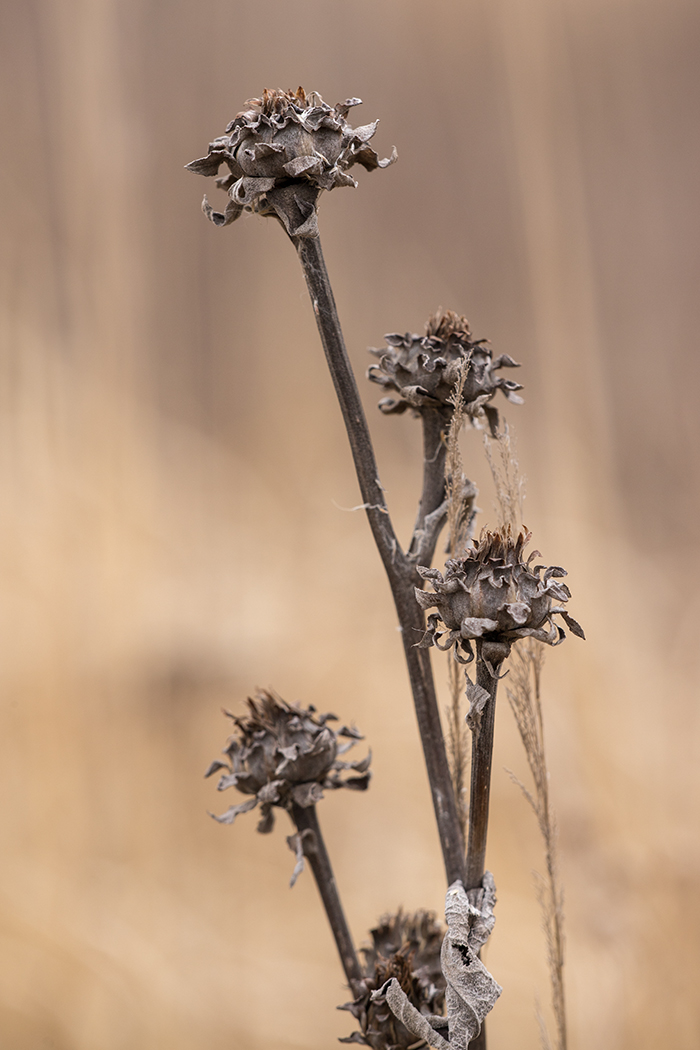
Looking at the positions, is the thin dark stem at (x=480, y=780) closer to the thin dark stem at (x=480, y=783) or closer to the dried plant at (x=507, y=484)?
the thin dark stem at (x=480, y=783)

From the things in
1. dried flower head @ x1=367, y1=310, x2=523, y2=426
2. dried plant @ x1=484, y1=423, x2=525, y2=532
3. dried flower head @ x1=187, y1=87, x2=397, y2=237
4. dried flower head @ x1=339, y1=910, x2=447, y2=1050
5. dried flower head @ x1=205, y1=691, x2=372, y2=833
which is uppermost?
dried flower head @ x1=187, y1=87, x2=397, y2=237

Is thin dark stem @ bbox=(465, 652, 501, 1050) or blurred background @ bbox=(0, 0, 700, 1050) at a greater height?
blurred background @ bbox=(0, 0, 700, 1050)

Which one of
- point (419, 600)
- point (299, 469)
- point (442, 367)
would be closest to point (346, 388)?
point (442, 367)

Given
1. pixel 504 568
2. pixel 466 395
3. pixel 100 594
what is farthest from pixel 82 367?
pixel 504 568

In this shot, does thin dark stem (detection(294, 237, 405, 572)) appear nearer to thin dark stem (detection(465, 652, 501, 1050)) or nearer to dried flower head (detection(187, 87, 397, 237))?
dried flower head (detection(187, 87, 397, 237))

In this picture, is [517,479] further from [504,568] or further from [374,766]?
[374,766]

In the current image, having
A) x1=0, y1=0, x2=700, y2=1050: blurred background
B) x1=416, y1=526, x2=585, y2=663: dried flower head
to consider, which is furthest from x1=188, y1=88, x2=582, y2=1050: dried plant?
x1=0, y1=0, x2=700, y2=1050: blurred background

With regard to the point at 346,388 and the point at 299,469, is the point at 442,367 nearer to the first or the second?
the point at 346,388
